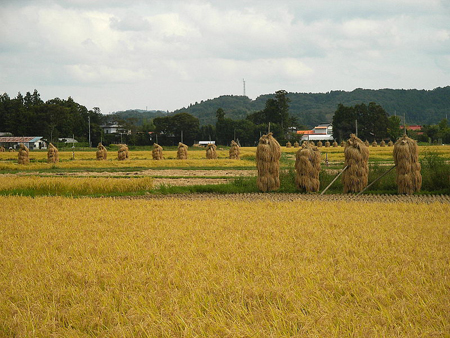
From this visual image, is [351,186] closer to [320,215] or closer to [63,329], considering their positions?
[320,215]

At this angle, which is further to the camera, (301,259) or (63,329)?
(301,259)

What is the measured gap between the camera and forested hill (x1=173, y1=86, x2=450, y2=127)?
Result: 545 ft

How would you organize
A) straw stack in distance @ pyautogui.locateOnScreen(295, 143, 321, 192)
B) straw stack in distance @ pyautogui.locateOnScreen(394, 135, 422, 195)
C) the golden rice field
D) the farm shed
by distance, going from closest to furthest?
the golden rice field, straw stack in distance @ pyautogui.locateOnScreen(394, 135, 422, 195), straw stack in distance @ pyautogui.locateOnScreen(295, 143, 321, 192), the farm shed

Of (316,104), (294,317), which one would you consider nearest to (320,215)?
(294,317)

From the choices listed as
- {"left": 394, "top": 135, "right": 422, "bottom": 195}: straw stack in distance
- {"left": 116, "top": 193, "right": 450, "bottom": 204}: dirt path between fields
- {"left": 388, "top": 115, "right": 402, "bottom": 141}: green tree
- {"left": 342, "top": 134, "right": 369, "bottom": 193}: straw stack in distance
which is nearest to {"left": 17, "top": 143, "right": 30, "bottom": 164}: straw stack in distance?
{"left": 116, "top": 193, "right": 450, "bottom": 204}: dirt path between fields

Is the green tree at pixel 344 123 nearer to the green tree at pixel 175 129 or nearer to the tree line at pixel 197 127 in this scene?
the tree line at pixel 197 127

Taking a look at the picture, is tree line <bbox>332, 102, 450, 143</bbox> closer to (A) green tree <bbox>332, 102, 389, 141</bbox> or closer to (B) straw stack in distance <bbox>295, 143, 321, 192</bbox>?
(A) green tree <bbox>332, 102, 389, 141</bbox>

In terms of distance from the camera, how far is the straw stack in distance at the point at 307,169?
723 inches

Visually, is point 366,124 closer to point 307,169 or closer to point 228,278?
point 307,169

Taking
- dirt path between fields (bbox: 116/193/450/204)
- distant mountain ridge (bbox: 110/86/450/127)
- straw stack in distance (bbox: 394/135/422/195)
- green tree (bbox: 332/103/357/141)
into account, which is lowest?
dirt path between fields (bbox: 116/193/450/204)

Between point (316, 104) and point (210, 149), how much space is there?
154370 mm

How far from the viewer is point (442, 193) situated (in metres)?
17.9

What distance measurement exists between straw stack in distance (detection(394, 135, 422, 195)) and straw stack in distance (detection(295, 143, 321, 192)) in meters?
3.05

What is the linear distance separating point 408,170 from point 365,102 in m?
168
